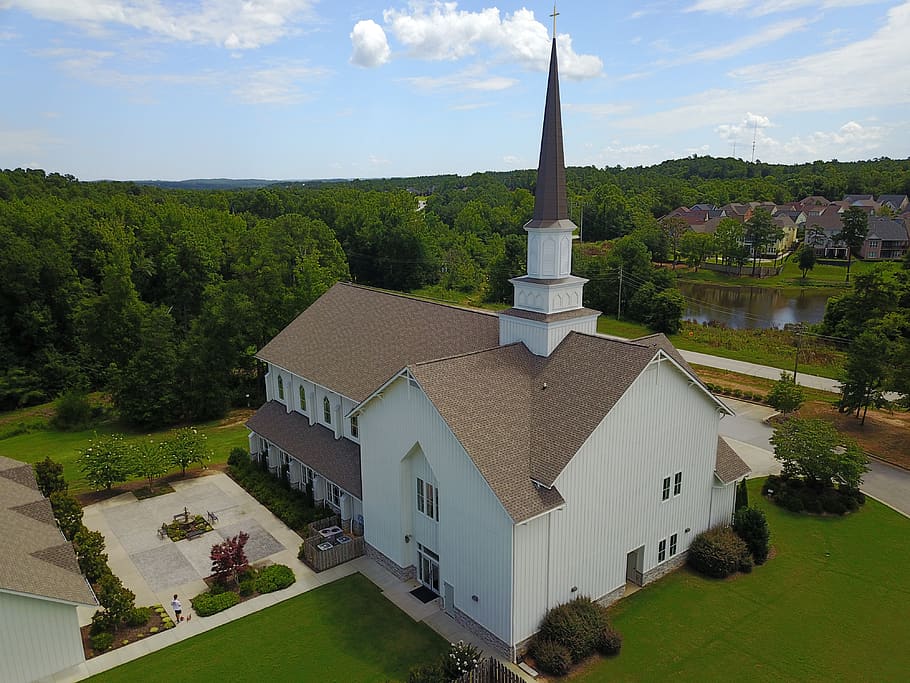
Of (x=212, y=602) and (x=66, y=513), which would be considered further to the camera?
(x=66, y=513)

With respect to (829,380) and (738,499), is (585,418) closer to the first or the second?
(738,499)

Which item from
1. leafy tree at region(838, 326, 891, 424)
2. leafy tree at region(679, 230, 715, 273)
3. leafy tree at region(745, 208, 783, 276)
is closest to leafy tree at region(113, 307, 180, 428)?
leafy tree at region(838, 326, 891, 424)

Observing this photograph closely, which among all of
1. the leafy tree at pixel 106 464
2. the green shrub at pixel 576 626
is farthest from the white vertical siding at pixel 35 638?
the green shrub at pixel 576 626

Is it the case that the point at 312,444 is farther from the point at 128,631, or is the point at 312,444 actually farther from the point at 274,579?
the point at 128,631

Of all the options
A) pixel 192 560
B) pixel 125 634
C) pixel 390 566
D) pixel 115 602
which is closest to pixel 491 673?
pixel 390 566

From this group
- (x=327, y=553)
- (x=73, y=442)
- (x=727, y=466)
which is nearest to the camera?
(x=327, y=553)

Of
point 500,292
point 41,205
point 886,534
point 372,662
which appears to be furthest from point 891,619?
point 41,205
